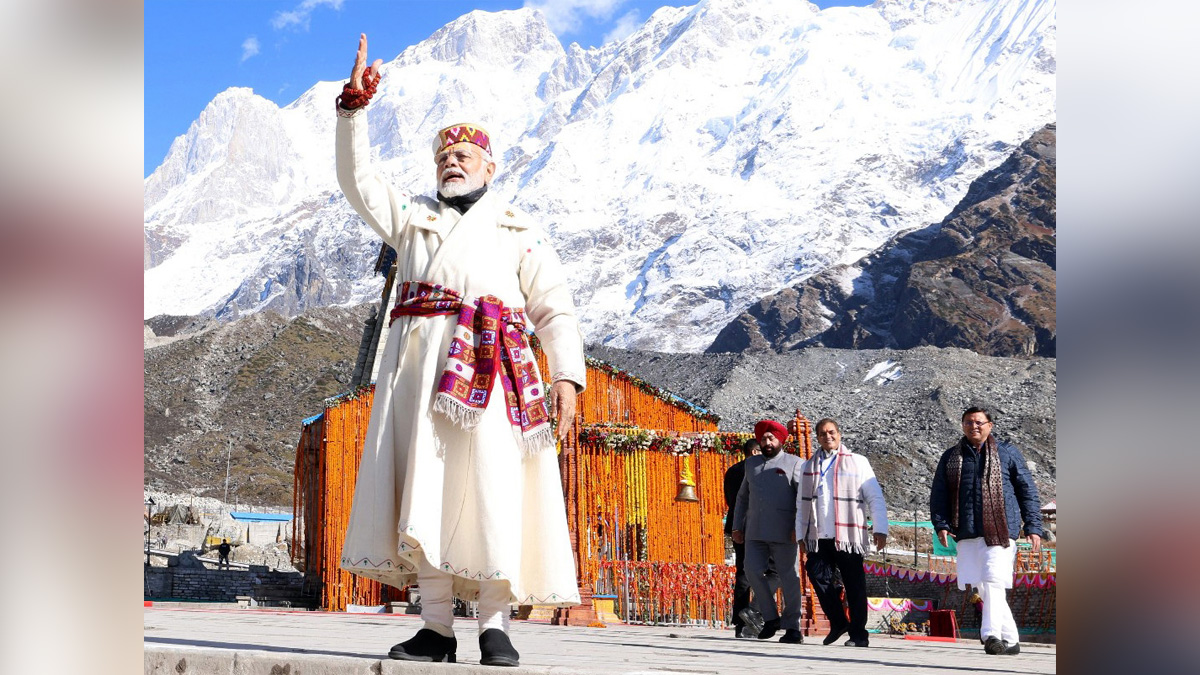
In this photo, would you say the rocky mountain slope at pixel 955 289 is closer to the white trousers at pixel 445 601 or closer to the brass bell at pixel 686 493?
the brass bell at pixel 686 493

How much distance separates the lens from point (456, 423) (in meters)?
4.46

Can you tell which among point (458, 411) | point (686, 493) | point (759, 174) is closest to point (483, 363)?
point (458, 411)

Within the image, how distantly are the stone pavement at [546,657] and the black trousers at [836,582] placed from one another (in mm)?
516

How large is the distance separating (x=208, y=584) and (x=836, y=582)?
744 inches

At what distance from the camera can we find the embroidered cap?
16.4ft

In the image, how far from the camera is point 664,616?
1455cm

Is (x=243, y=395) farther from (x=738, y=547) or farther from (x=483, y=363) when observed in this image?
(x=483, y=363)

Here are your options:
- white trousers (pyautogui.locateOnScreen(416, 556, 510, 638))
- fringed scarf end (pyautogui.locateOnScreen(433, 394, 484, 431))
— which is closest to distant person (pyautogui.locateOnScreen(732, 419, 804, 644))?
white trousers (pyautogui.locateOnScreen(416, 556, 510, 638))

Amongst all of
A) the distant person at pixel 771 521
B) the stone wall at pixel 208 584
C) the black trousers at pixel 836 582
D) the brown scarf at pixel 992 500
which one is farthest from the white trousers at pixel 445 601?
the stone wall at pixel 208 584

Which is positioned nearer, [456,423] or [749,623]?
[456,423]

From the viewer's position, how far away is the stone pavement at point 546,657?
12.3ft

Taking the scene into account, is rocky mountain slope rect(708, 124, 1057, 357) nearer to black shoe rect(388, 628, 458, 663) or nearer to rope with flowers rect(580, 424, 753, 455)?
rope with flowers rect(580, 424, 753, 455)

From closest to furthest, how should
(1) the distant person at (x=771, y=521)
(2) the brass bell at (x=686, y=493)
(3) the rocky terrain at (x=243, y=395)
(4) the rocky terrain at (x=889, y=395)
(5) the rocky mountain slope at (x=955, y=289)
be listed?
1. (1) the distant person at (x=771, y=521)
2. (2) the brass bell at (x=686, y=493)
3. (4) the rocky terrain at (x=889, y=395)
4. (3) the rocky terrain at (x=243, y=395)
5. (5) the rocky mountain slope at (x=955, y=289)

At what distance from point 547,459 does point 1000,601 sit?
393cm
